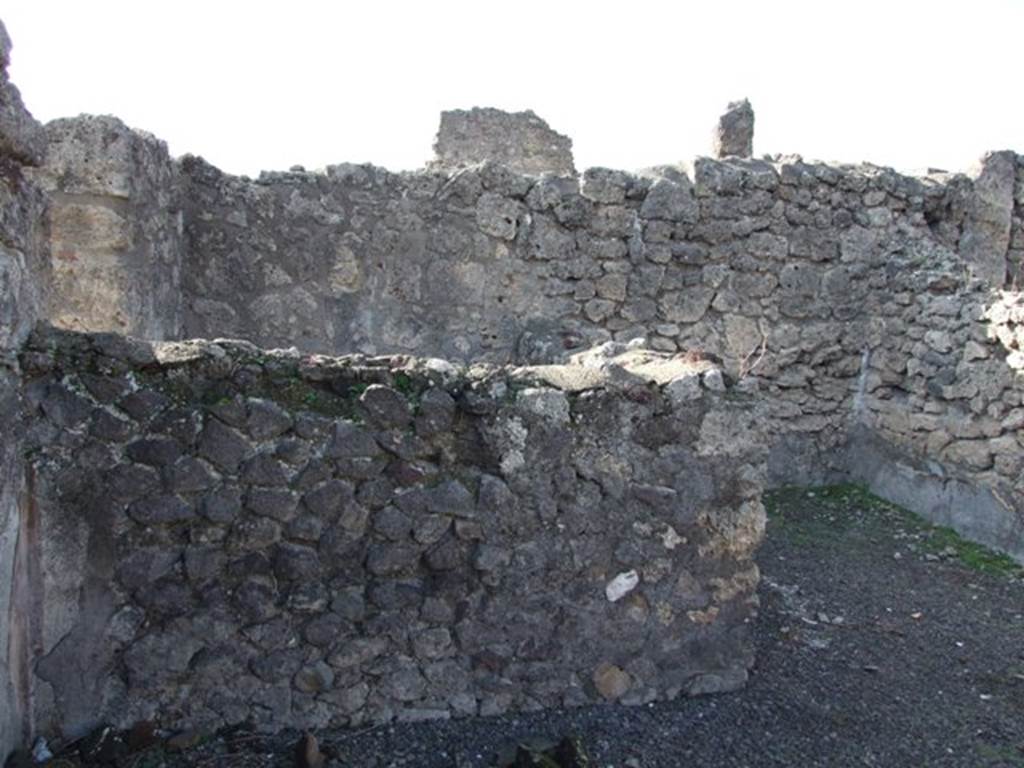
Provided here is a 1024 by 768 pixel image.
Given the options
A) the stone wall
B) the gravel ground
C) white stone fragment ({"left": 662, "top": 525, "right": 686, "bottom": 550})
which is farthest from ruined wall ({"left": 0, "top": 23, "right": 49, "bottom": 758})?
the stone wall

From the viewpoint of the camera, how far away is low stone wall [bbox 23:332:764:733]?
282 cm

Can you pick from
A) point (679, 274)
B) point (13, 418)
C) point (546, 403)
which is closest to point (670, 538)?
point (546, 403)

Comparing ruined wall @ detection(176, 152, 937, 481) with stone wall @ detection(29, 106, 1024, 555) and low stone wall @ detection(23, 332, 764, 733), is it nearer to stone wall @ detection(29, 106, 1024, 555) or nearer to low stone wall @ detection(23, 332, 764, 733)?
stone wall @ detection(29, 106, 1024, 555)

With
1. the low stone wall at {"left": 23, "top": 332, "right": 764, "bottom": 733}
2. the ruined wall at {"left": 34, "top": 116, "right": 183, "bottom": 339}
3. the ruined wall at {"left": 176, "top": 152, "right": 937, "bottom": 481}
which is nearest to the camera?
the low stone wall at {"left": 23, "top": 332, "right": 764, "bottom": 733}

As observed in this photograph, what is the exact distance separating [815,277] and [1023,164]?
7.25ft

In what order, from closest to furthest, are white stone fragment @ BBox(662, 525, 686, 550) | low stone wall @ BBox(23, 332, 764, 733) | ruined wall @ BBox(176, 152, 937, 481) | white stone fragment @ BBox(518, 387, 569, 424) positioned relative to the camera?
low stone wall @ BBox(23, 332, 764, 733) < white stone fragment @ BBox(518, 387, 569, 424) < white stone fragment @ BBox(662, 525, 686, 550) < ruined wall @ BBox(176, 152, 937, 481)

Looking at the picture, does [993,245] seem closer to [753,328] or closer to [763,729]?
[753,328]

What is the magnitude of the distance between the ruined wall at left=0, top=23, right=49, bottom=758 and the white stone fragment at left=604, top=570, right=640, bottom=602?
1912mm

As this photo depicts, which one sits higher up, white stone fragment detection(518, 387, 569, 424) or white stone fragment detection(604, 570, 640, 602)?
Answer: white stone fragment detection(518, 387, 569, 424)

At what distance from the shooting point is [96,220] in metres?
4.42

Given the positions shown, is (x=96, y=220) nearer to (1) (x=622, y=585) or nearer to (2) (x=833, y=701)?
(1) (x=622, y=585)

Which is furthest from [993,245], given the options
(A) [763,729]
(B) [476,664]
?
(B) [476,664]

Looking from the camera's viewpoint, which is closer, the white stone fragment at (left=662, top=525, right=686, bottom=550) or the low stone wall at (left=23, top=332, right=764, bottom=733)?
the low stone wall at (left=23, top=332, right=764, bottom=733)

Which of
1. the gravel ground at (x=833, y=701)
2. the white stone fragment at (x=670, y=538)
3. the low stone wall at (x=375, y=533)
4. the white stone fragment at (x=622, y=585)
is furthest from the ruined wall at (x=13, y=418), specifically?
the white stone fragment at (x=670, y=538)
